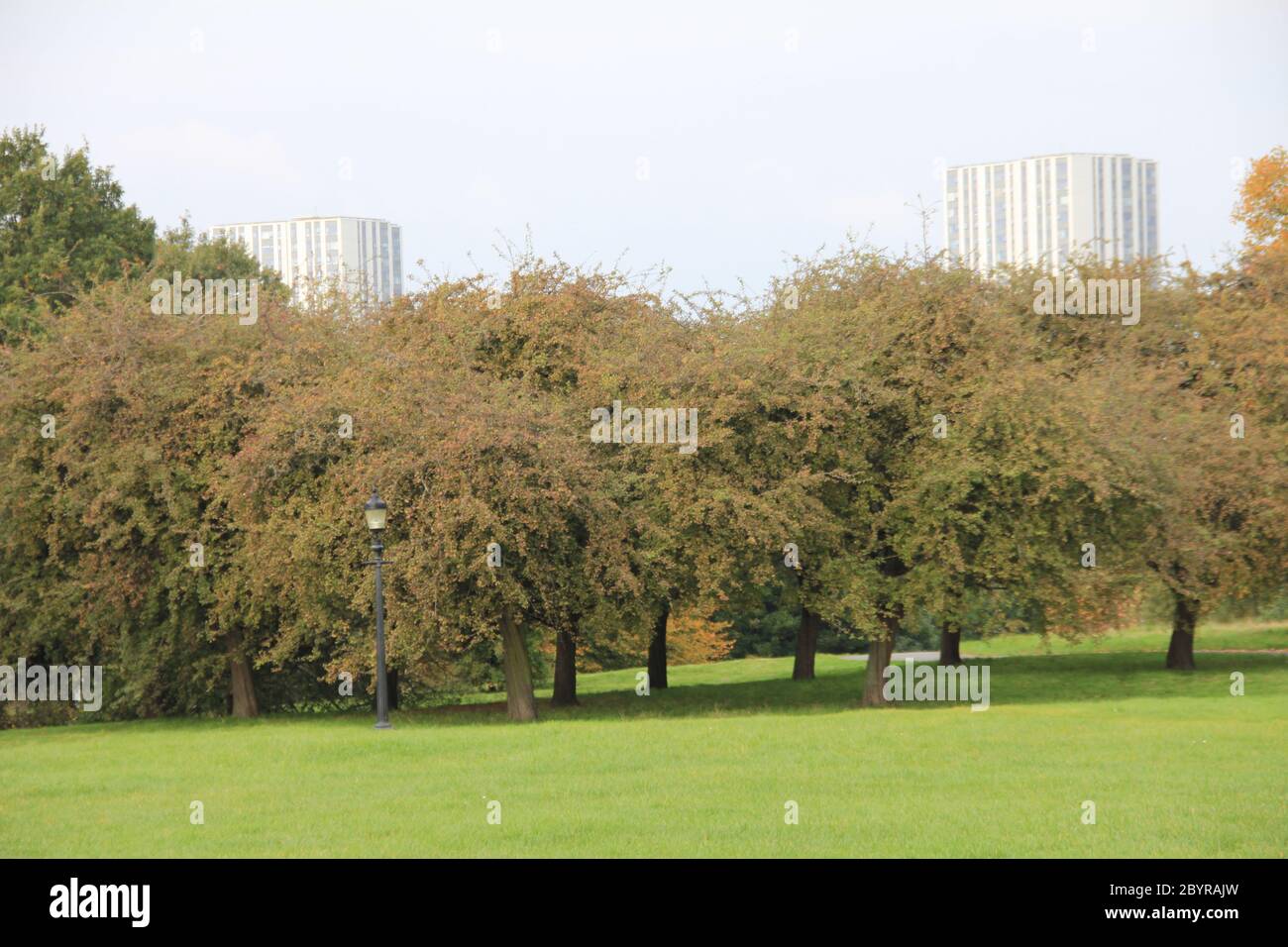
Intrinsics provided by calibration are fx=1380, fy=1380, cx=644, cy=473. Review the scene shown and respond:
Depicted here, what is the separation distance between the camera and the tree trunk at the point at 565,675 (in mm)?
32812

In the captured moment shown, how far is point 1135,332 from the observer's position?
1399 inches

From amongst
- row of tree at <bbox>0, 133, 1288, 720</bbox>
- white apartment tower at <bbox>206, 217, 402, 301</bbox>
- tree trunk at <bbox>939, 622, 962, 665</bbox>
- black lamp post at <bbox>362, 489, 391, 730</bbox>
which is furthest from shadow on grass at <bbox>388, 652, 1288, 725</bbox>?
white apartment tower at <bbox>206, 217, 402, 301</bbox>

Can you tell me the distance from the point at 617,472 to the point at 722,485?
2.26 m

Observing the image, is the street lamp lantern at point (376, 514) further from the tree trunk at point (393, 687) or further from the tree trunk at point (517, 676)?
the tree trunk at point (393, 687)

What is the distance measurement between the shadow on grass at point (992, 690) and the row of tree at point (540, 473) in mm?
1693

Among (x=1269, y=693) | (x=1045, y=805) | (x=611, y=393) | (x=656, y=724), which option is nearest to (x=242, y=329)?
(x=611, y=393)

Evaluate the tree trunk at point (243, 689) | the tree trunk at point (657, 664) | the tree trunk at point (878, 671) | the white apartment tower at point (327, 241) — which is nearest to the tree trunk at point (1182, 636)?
the tree trunk at point (878, 671)

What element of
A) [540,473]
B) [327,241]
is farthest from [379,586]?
[327,241]

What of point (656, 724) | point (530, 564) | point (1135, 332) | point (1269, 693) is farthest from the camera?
point (1135, 332)

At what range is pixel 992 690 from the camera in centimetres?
3366
